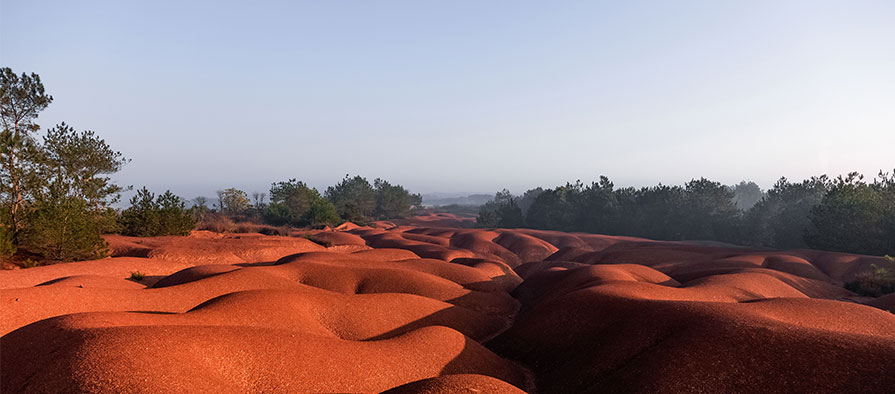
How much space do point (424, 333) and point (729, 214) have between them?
7019cm

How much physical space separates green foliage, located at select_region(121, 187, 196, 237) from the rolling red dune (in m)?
10.2

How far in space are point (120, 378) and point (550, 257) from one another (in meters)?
39.0

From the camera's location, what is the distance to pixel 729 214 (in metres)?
65.8

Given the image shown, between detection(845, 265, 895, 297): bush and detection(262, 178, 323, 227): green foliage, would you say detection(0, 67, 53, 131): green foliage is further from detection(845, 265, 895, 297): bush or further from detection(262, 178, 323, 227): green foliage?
detection(845, 265, 895, 297): bush

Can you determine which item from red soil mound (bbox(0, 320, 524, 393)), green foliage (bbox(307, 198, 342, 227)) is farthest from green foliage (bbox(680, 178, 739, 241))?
red soil mound (bbox(0, 320, 524, 393))

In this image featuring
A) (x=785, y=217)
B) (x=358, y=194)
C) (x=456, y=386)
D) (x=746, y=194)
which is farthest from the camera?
(x=746, y=194)

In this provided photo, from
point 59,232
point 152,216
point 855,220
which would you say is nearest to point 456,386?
point 59,232

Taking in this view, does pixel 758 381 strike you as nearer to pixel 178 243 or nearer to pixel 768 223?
pixel 178 243

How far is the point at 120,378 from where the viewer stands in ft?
23.9

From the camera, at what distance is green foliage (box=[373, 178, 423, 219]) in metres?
112

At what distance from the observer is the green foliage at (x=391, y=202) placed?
112 meters

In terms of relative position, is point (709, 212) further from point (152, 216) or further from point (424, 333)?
point (152, 216)

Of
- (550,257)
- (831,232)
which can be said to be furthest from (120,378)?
(831,232)

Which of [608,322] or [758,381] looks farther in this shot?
[608,322]
